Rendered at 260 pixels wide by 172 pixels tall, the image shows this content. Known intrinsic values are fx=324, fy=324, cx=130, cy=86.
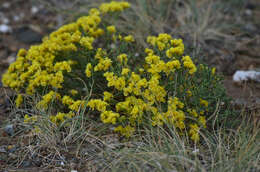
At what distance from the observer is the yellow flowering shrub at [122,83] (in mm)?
2795

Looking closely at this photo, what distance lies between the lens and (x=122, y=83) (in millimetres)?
2811

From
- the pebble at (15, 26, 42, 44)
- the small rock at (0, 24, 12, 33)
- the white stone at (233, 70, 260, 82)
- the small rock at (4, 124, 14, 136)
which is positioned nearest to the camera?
the small rock at (4, 124, 14, 136)

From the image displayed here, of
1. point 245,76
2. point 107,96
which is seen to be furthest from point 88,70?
point 245,76

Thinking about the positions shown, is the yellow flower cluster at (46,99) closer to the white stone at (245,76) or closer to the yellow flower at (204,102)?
the yellow flower at (204,102)

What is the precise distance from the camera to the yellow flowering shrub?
2.79m

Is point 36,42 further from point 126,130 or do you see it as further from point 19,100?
point 126,130

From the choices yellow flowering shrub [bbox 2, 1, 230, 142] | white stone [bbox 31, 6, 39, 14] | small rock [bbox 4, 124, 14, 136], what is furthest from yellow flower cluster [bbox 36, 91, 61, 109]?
white stone [bbox 31, 6, 39, 14]

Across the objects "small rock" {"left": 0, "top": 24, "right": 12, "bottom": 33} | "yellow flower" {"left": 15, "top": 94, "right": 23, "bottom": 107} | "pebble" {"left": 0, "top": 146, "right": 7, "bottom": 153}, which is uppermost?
"small rock" {"left": 0, "top": 24, "right": 12, "bottom": 33}

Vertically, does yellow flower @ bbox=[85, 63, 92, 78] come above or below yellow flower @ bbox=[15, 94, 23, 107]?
above

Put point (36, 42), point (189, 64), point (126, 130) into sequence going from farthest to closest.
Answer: point (36, 42), point (126, 130), point (189, 64)

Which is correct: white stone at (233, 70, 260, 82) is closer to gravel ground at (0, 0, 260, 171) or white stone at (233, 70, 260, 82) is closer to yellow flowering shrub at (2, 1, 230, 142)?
gravel ground at (0, 0, 260, 171)

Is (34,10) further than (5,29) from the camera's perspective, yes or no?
Yes

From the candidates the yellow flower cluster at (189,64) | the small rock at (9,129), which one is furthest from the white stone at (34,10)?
the yellow flower cluster at (189,64)

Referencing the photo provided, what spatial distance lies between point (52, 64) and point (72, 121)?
637mm
